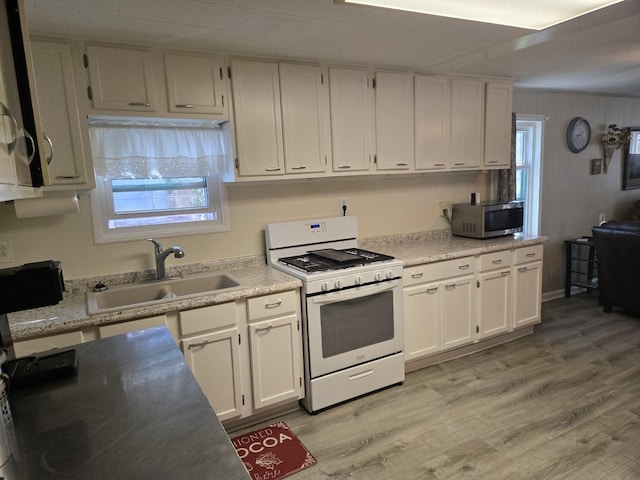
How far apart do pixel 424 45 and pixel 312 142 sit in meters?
0.94

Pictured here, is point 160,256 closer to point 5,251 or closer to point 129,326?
point 129,326

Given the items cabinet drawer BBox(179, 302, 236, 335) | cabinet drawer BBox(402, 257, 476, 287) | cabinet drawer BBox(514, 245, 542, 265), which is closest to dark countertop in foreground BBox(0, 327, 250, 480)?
cabinet drawer BBox(179, 302, 236, 335)

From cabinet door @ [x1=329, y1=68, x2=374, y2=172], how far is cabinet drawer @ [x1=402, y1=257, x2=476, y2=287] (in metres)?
0.86

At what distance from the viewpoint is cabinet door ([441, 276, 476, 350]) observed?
311cm

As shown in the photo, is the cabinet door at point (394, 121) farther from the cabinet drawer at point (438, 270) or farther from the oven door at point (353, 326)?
the oven door at point (353, 326)

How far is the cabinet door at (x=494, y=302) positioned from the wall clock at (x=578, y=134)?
221 centimetres

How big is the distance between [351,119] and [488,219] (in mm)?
1520

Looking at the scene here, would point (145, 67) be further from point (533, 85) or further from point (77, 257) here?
point (533, 85)

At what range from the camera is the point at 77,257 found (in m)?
2.44

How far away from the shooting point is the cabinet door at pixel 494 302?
10.8ft

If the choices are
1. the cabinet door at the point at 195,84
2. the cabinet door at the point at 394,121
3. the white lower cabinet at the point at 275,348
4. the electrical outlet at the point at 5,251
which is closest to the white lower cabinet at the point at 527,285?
the cabinet door at the point at 394,121

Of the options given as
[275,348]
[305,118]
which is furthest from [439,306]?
[305,118]

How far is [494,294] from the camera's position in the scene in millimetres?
3354

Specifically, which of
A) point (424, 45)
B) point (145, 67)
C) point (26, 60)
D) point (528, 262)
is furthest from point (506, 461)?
point (145, 67)
